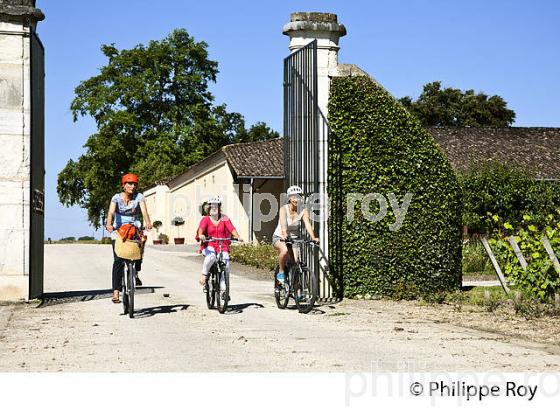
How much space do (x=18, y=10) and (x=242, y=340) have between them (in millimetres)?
7505

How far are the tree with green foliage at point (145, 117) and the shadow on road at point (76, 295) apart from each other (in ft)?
137

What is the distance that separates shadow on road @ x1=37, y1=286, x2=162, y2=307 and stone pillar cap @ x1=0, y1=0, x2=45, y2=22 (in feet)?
15.1

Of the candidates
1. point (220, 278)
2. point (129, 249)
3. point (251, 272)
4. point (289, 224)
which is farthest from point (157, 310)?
point (251, 272)

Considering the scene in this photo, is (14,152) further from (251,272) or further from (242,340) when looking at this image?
(251,272)

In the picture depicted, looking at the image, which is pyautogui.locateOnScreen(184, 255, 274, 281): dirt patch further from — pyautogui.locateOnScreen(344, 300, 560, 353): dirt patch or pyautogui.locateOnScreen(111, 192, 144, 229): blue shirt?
pyautogui.locateOnScreen(111, 192, 144, 229): blue shirt

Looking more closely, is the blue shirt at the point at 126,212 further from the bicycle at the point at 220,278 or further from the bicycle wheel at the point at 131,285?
the bicycle at the point at 220,278

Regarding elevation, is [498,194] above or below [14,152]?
above

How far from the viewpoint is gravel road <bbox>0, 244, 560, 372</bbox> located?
827cm

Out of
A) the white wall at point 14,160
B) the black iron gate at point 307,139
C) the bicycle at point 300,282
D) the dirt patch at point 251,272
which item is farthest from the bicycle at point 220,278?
the dirt patch at point 251,272

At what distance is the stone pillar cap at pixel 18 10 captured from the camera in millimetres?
14727

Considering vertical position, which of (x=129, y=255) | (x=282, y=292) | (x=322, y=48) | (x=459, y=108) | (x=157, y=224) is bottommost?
(x=282, y=292)

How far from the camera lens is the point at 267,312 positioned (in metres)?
13.8

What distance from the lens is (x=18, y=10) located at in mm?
14750

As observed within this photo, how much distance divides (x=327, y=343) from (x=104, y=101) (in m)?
53.2
